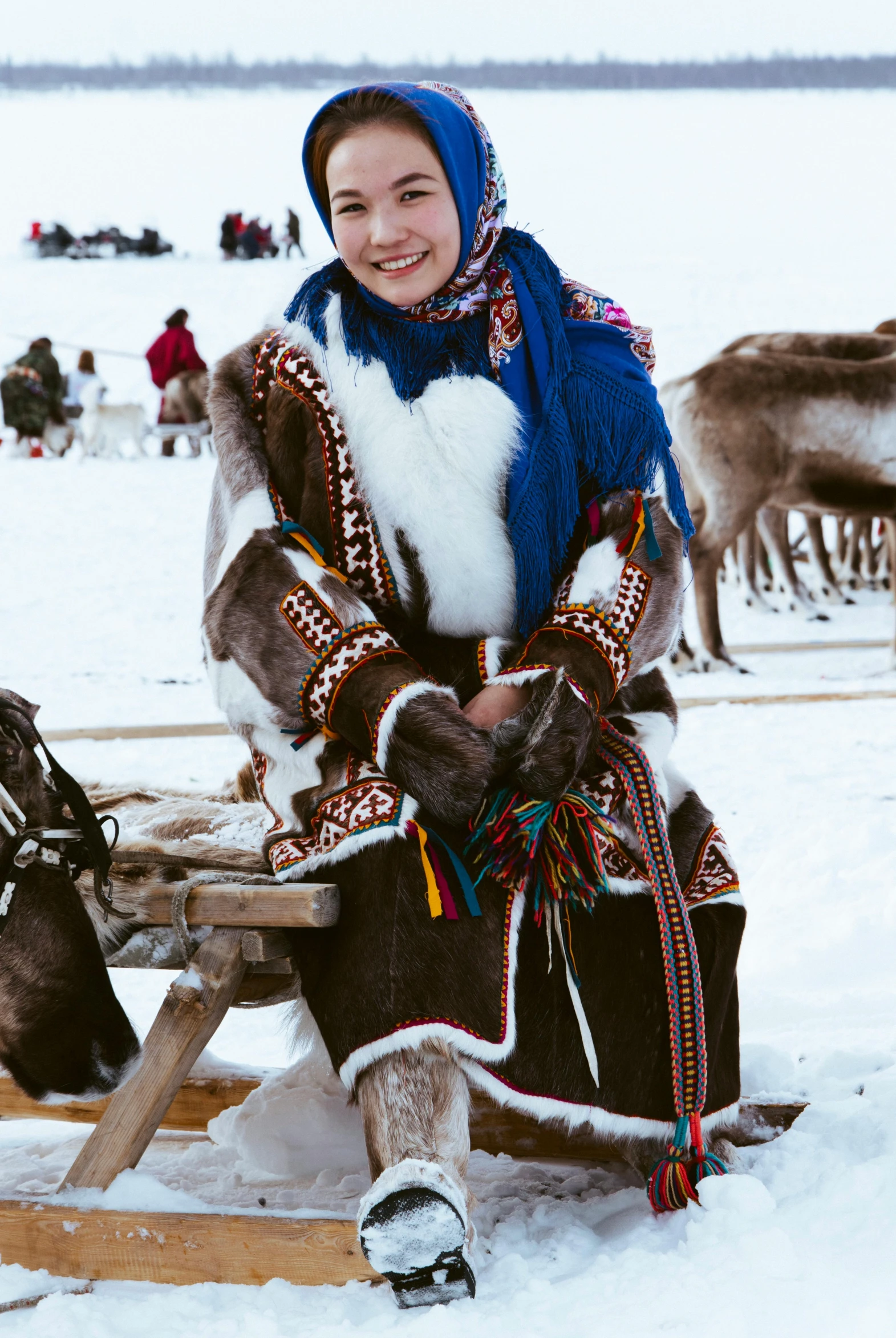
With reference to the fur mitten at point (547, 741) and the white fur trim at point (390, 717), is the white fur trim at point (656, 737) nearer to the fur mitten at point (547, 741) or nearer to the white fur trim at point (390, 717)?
the fur mitten at point (547, 741)

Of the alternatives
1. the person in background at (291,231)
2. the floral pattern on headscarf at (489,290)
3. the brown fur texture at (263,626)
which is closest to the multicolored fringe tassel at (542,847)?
the brown fur texture at (263,626)

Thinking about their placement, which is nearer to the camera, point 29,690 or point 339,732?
point 339,732

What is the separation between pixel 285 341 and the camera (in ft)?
6.31

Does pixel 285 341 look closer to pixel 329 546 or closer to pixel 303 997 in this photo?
pixel 329 546

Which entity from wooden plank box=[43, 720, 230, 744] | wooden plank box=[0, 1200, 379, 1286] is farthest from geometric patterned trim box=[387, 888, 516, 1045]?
wooden plank box=[43, 720, 230, 744]

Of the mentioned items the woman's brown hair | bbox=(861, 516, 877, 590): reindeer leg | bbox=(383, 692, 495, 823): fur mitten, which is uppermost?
the woman's brown hair

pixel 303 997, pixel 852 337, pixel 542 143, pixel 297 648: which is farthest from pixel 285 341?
pixel 542 143

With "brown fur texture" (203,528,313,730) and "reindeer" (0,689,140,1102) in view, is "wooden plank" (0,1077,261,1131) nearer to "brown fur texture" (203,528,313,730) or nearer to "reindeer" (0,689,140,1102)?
"reindeer" (0,689,140,1102)

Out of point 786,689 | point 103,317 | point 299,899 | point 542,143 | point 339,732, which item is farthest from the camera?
point 542,143

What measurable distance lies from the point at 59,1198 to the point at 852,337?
575cm

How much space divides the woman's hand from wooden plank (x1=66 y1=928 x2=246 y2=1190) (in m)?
0.39

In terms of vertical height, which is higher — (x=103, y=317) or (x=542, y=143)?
(x=542, y=143)

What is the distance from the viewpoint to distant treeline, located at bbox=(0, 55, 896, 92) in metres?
47.1

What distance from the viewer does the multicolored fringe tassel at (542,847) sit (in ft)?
5.21
